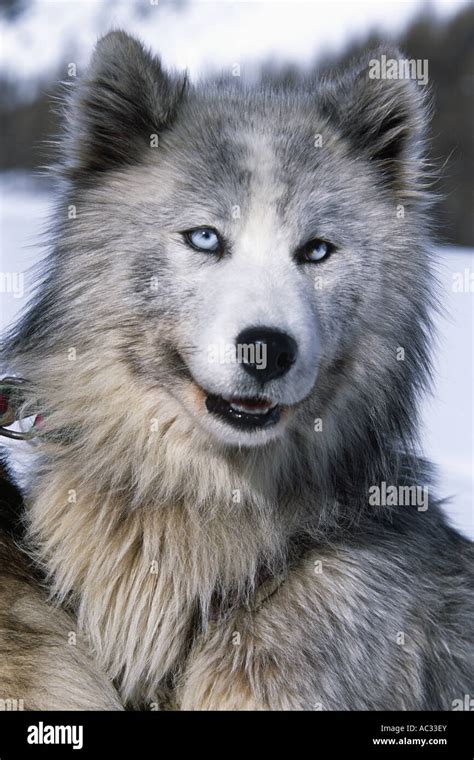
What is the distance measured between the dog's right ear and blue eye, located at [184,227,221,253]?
447 mm

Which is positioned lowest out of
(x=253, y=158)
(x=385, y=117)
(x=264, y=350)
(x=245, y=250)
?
(x=264, y=350)

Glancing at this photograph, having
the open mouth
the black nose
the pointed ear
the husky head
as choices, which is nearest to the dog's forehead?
the husky head

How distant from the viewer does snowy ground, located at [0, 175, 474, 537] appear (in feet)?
14.8

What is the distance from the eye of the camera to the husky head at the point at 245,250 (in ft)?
10.3

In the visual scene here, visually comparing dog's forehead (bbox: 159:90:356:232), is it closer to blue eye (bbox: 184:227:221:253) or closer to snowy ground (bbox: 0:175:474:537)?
blue eye (bbox: 184:227:221:253)

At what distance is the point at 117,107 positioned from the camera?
137 inches

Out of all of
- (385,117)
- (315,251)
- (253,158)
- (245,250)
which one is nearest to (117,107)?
(253,158)

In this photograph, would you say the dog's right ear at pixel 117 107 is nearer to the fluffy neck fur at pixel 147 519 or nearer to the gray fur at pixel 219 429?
the gray fur at pixel 219 429

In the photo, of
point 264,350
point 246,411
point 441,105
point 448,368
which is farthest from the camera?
point 441,105

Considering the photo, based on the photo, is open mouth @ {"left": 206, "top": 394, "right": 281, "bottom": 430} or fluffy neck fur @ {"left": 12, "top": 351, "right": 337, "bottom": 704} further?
fluffy neck fur @ {"left": 12, "top": 351, "right": 337, "bottom": 704}

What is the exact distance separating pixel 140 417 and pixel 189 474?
0.25 m

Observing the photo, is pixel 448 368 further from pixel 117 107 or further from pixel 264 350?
pixel 264 350

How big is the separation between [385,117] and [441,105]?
1408 cm

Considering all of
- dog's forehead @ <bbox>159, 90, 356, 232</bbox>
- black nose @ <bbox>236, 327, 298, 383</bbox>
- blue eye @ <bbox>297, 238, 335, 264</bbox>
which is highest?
dog's forehead @ <bbox>159, 90, 356, 232</bbox>
